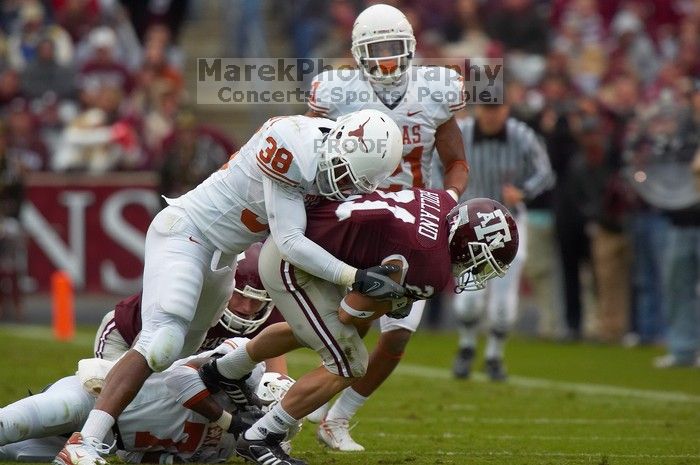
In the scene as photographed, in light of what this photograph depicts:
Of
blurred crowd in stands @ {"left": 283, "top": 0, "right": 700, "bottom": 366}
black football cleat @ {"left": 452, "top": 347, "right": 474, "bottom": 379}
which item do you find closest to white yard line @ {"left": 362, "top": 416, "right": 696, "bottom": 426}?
black football cleat @ {"left": 452, "top": 347, "right": 474, "bottom": 379}

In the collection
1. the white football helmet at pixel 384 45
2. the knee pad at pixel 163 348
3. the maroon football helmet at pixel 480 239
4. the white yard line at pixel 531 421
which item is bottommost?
the white yard line at pixel 531 421

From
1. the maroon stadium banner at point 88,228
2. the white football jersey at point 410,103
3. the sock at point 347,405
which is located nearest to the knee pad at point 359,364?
the sock at point 347,405

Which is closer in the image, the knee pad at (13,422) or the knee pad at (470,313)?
the knee pad at (13,422)

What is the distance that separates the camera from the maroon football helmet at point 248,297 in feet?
20.0

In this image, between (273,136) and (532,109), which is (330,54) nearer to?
(532,109)

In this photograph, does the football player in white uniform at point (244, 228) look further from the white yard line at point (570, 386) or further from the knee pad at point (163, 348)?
the white yard line at point (570, 386)

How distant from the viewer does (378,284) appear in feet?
17.1

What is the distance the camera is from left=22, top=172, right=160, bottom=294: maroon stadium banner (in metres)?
13.7

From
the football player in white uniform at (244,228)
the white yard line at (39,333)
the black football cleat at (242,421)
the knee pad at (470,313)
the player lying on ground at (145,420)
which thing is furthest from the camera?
the white yard line at (39,333)

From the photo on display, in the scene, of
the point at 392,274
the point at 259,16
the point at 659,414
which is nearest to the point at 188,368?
the point at 392,274

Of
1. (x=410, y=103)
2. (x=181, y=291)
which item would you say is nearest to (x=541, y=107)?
(x=410, y=103)

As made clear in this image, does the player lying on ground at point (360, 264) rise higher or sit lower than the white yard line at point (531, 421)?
higher

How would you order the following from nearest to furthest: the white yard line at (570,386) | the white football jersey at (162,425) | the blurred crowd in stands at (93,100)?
the white football jersey at (162,425)
the white yard line at (570,386)
the blurred crowd in stands at (93,100)

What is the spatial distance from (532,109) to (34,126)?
202 inches
